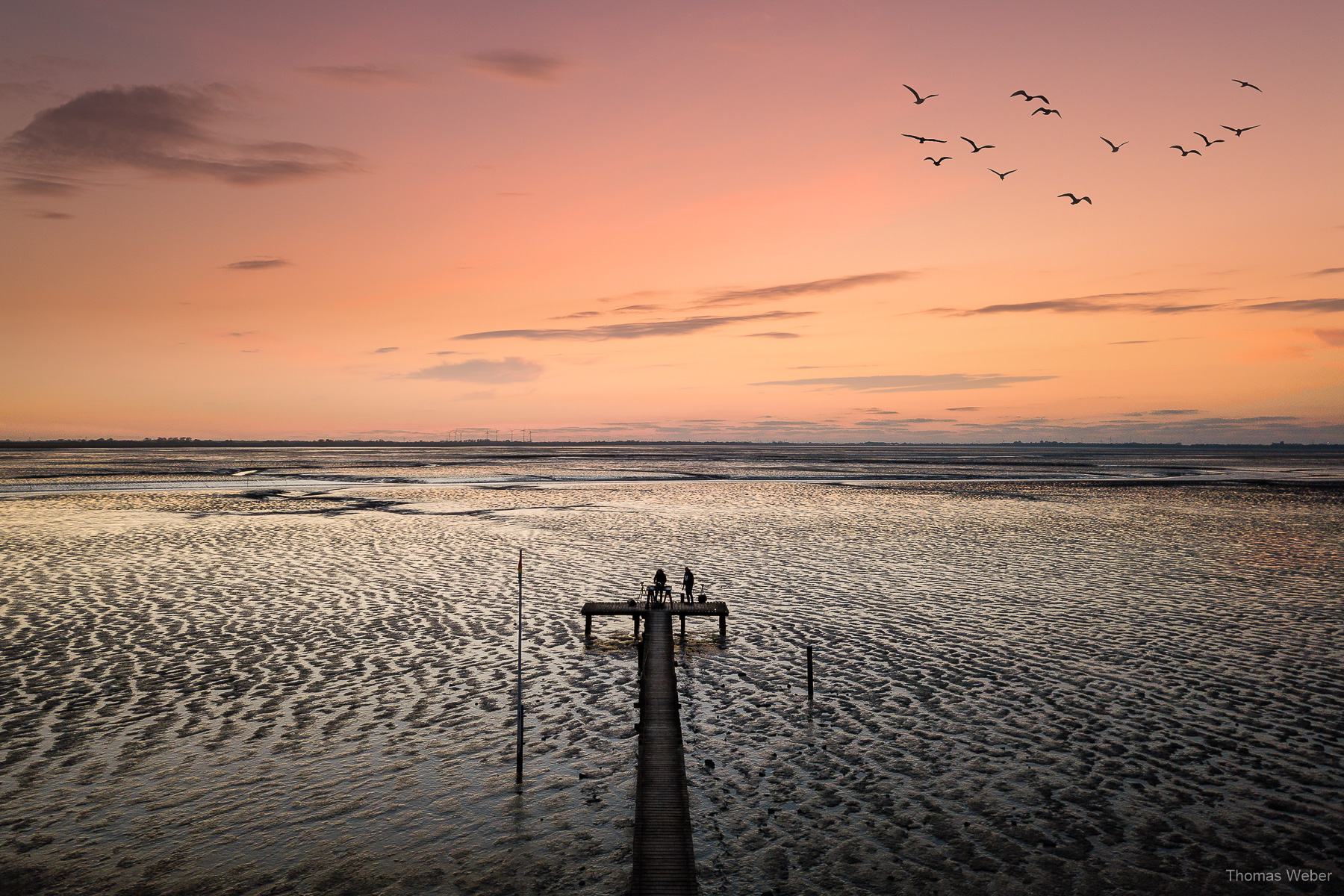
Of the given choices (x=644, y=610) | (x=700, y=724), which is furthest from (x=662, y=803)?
(x=644, y=610)

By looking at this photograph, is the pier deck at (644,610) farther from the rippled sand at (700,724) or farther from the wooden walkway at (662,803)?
the wooden walkway at (662,803)

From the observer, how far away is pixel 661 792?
1486cm

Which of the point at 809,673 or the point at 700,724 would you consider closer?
the point at 700,724

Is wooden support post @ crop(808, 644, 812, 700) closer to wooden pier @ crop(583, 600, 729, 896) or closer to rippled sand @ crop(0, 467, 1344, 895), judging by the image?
rippled sand @ crop(0, 467, 1344, 895)

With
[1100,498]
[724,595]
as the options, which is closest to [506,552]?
[724,595]

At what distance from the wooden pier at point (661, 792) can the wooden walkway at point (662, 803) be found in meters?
0.01

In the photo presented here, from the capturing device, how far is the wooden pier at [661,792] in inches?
487

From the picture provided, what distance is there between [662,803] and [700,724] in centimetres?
546

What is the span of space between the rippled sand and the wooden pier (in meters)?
0.63

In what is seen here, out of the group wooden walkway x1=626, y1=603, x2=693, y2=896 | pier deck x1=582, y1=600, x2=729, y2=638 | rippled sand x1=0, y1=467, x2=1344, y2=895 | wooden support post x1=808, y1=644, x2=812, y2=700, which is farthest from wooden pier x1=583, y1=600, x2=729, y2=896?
wooden support post x1=808, y1=644, x2=812, y2=700

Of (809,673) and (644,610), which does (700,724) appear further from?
(644,610)

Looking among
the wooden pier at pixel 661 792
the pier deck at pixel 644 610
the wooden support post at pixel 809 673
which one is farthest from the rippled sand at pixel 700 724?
the pier deck at pixel 644 610

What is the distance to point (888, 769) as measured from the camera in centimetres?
1706

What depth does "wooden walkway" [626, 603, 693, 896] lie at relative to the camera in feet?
40.5
